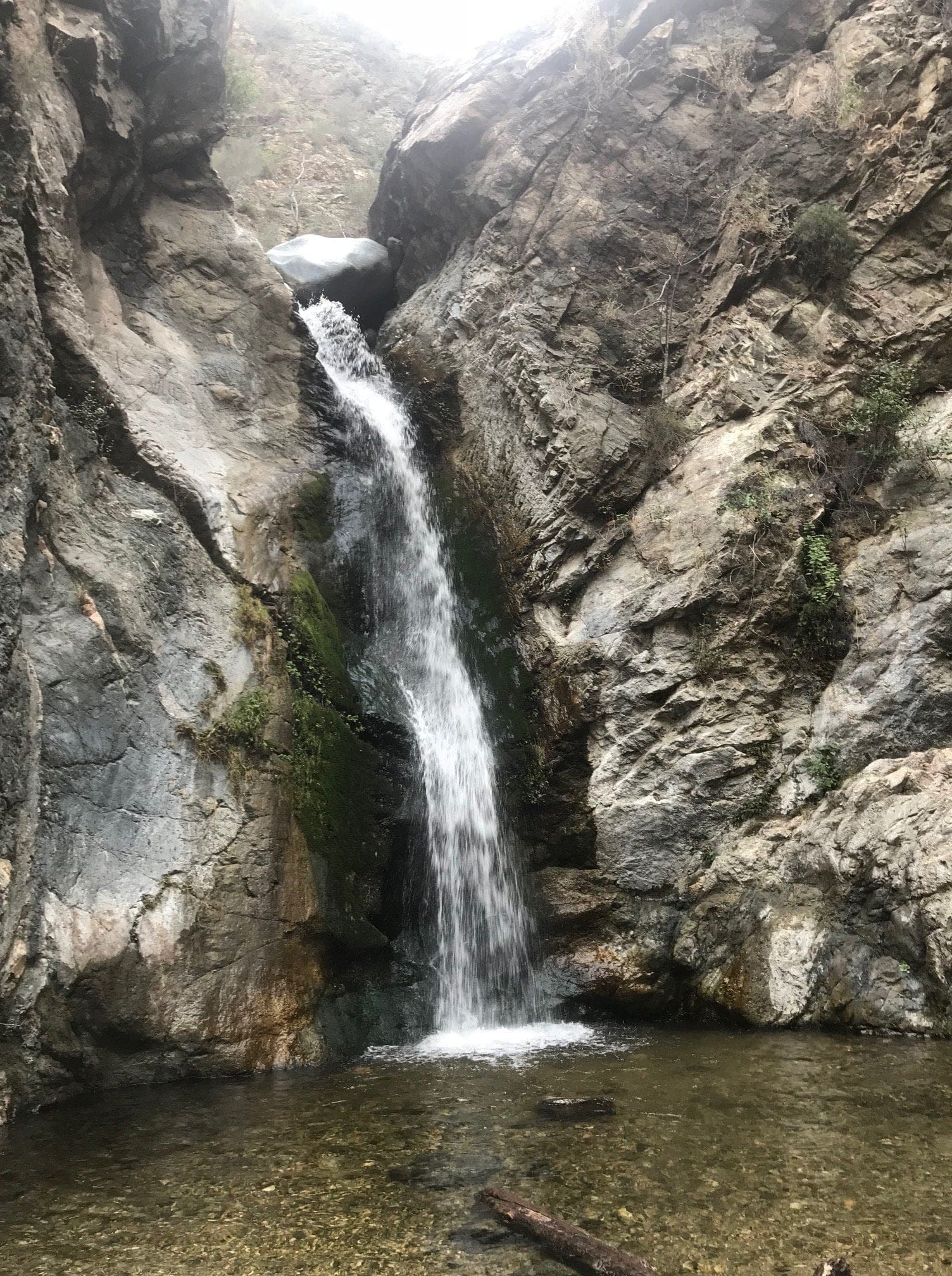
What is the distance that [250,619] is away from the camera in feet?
28.5

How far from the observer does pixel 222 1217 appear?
145 inches

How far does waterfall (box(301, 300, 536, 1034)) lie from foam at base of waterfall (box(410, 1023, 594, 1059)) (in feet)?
0.52

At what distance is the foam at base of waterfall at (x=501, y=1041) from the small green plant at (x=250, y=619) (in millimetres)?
4091

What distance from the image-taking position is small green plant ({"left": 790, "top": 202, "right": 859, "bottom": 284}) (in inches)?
436

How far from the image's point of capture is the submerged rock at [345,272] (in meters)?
→ 16.2

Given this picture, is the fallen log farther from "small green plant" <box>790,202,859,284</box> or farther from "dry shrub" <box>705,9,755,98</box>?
"dry shrub" <box>705,9,755,98</box>

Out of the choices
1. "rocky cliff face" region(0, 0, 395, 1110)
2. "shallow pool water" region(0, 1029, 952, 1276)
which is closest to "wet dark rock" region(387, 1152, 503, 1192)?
"shallow pool water" region(0, 1029, 952, 1276)

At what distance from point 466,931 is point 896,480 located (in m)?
6.66

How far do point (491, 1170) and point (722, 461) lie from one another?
326 inches

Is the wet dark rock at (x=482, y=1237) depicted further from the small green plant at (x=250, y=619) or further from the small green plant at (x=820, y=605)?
the small green plant at (x=820, y=605)

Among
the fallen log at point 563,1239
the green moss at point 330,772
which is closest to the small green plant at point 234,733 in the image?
the green moss at point 330,772

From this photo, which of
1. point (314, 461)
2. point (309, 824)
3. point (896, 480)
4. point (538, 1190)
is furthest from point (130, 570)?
point (896, 480)

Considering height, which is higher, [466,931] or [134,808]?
[134,808]

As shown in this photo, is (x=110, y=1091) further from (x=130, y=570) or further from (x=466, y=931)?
(x=130, y=570)
